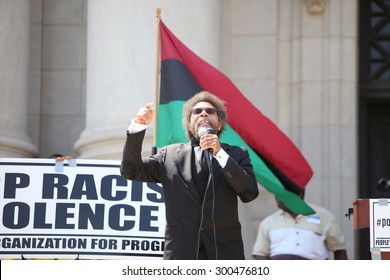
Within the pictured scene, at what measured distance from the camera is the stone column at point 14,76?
14023 millimetres

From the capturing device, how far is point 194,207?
8438mm

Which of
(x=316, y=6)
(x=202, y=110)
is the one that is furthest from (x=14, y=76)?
(x=202, y=110)

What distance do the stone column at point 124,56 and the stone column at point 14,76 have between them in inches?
32.5

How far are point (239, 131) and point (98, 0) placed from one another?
8.50ft

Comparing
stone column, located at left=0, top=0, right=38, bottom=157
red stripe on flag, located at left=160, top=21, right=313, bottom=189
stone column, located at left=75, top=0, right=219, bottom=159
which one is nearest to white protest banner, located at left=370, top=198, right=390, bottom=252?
red stripe on flag, located at left=160, top=21, right=313, bottom=189

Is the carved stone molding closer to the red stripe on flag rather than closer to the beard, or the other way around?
the red stripe on flag

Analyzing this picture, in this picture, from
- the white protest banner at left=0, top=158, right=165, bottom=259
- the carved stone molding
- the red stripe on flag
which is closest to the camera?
the white protest banner at left=0, top=158, right=165, bottom=259

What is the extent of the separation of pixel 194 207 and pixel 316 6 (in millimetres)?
6791

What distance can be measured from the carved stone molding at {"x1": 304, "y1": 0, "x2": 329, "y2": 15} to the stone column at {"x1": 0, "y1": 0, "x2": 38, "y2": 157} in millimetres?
2995

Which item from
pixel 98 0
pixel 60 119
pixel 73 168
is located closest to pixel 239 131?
pixel 73 168

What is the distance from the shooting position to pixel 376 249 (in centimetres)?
890

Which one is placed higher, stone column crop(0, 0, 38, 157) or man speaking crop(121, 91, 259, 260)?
stone column crop(0, 0, 38, 157)

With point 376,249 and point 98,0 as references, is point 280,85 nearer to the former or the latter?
point 98,0

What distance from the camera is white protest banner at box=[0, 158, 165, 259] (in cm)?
1071
